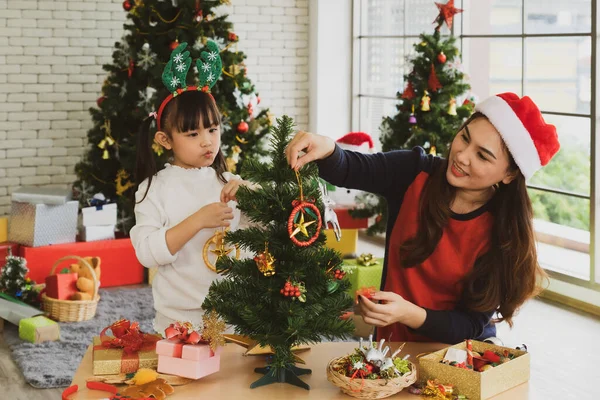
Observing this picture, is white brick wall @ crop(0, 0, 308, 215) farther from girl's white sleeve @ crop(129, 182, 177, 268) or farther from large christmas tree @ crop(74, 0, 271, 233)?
girl's white sleeve @ crop(129, 182, 177, 268)

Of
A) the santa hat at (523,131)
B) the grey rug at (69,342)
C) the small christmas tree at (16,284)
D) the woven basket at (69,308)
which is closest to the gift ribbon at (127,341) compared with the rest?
the santa hat at (523,131)

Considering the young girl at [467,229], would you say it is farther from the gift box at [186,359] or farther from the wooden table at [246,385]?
the gift box at [186,359]

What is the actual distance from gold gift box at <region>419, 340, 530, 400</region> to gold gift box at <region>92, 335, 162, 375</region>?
2.05ft

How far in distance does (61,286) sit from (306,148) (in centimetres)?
324

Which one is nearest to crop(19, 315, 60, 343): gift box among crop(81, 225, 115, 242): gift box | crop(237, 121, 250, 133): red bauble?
crop(81, 225, 115, 242): gift box

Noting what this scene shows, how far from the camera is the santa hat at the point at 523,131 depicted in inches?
83.0

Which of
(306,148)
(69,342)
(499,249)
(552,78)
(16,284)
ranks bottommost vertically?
(69,342)

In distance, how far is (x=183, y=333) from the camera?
1.90 metres

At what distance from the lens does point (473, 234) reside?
2227 mm

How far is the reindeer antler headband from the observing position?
249 cm

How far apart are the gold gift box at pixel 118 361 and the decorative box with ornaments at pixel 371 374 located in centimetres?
42

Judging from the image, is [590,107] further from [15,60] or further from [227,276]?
[15,60]

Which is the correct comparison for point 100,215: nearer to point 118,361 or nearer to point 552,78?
point 552,78

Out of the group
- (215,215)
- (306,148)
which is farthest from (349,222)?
(306,148)
